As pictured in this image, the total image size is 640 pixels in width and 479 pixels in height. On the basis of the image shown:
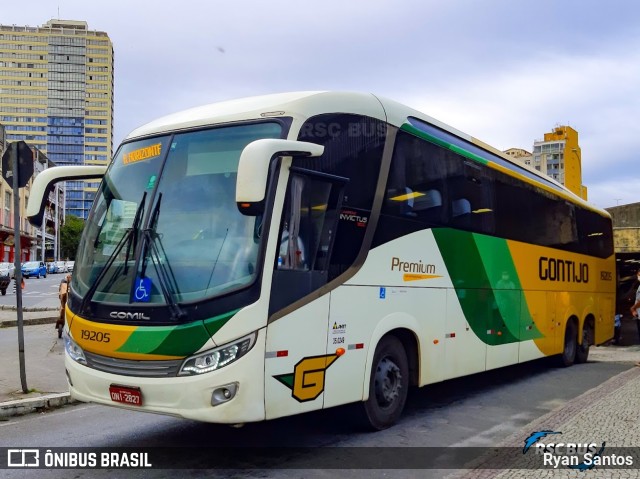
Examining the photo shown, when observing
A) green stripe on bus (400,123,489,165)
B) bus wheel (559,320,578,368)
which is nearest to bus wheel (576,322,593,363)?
bus wheel (559,320,578,368)

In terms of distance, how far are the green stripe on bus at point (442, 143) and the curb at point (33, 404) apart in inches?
216

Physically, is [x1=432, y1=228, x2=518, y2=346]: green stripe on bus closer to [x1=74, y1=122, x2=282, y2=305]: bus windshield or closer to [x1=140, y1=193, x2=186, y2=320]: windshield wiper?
[x1=74, y1=122, x2=282, y2=305]: bus windshield

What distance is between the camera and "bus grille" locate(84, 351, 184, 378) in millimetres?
5223

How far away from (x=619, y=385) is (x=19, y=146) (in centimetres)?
925

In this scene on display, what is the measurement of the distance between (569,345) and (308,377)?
A: 9.18m

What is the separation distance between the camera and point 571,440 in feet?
20.3

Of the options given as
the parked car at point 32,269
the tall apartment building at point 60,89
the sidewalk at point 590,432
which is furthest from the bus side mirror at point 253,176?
the tall apartment building at point 60,89

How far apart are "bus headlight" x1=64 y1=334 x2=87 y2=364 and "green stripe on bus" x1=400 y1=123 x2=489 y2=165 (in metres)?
4.17

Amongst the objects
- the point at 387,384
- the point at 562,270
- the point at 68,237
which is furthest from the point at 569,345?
the point at 68,237

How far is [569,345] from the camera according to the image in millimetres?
13289

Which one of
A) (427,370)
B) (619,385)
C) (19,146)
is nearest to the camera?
(427,370)

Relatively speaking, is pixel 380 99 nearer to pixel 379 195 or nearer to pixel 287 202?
pixel 379 195

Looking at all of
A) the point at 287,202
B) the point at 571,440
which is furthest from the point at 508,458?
the point at 287,202

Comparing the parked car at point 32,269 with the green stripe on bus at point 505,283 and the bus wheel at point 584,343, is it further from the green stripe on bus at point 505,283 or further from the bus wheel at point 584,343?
the green stripe on bus at point 505,283
